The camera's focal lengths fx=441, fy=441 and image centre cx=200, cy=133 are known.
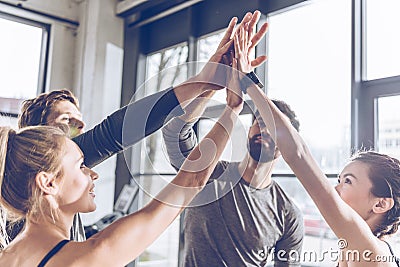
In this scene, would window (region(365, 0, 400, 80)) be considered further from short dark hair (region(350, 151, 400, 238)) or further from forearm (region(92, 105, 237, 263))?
forearm (region(92, 105, 237, 263))

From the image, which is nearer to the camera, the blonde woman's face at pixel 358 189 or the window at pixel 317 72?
the blonde woman's face at pixel 358 189

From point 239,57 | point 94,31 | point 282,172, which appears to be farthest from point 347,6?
point 94,31

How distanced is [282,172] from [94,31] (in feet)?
5.57

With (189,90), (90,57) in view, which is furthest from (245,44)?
(90,57)

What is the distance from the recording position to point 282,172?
1.87 meters

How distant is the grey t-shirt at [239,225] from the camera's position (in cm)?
123

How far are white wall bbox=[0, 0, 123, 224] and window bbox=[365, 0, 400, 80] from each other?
5.71ft

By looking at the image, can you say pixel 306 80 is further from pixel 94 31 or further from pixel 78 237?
pixel 94 31

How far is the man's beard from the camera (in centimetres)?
116

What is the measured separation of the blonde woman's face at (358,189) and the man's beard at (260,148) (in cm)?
20

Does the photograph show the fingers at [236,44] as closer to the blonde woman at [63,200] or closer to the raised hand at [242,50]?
the raised hand at [242,50]

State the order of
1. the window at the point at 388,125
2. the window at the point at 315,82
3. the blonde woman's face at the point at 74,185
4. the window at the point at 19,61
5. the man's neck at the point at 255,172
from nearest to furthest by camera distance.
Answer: the blonde woman's face at the point at 74,185 → the man's neck at the point at 255,172 → the window at the point at 388,125 → the window at the point at 315,82 → the window at the point at 19,61

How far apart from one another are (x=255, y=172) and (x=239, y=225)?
0.16m

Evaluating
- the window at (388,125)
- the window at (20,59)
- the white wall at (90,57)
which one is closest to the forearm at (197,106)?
the window at (388,125)
